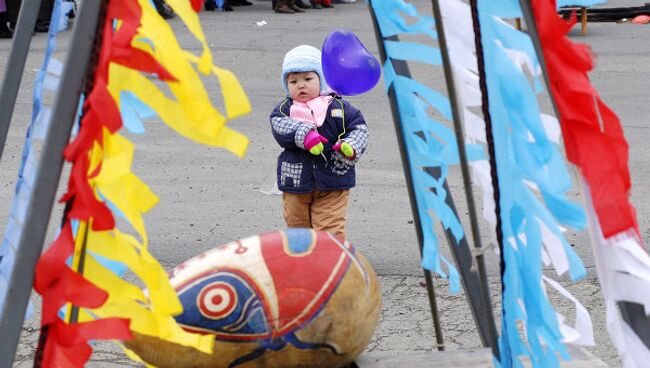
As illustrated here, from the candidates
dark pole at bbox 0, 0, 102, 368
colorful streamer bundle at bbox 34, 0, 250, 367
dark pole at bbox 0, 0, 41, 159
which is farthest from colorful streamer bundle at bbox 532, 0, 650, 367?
dark pole at bbox 0, 0, 41, 159

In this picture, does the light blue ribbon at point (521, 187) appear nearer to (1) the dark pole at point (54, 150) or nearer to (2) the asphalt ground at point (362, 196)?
(1) the dark pole at point (54, 150)

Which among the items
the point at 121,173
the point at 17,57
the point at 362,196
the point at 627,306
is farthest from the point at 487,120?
the point at 362,196

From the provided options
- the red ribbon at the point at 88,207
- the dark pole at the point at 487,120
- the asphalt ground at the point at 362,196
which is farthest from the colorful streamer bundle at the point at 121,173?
the asphalt ground at the point at 362,196

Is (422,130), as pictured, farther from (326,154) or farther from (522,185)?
(326,154)

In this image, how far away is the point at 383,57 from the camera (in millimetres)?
3504

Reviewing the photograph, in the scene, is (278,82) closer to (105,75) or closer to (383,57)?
(383,57)

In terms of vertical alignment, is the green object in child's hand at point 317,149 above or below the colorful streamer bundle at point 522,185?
below

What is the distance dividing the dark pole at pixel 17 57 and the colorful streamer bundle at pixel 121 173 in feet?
2.08

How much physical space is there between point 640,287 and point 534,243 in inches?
Answer: 10.6

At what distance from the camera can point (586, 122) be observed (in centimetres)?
234

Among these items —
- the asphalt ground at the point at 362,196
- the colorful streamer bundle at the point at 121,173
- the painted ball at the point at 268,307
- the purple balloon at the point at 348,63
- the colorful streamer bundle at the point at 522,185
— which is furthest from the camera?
the asphalt ground at the point at 362,196

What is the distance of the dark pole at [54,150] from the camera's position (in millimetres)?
2227

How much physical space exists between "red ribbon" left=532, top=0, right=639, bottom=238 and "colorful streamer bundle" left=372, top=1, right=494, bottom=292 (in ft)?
3.07

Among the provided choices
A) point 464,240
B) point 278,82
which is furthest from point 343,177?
point 278,82
